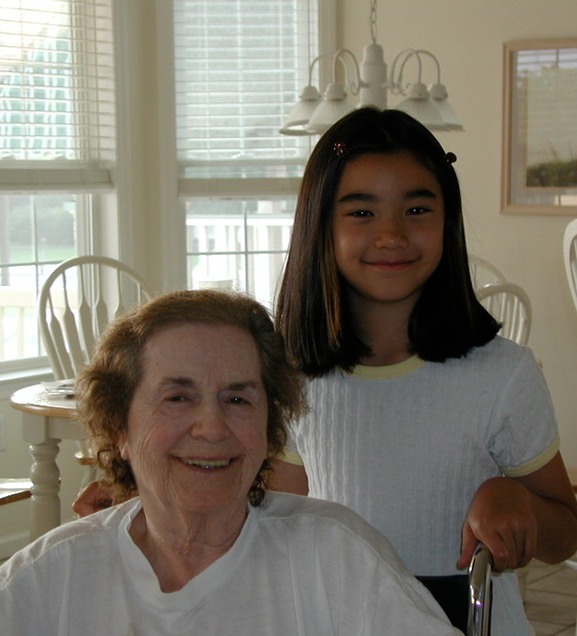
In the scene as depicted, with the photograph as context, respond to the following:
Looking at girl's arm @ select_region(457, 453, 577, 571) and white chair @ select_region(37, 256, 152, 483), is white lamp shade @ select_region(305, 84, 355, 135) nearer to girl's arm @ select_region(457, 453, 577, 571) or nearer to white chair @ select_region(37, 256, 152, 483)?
white chair @ select_region(37, 256, 152, 483)

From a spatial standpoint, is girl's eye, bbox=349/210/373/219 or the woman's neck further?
girl's eye, bbox=349/210/373/219

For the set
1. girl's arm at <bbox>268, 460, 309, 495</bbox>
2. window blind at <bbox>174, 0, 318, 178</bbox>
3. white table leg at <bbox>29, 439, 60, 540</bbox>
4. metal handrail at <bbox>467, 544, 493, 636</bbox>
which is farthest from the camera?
window blind at <bbox>174, 0, 318, 178</bbox>

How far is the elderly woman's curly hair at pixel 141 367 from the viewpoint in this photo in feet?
4.25

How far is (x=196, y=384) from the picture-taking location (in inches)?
49.6

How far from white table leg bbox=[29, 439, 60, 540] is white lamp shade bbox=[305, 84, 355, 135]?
47.8 inches

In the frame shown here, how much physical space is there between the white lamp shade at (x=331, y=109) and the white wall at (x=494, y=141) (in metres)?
1.07

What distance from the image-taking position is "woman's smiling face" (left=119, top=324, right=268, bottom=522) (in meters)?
1.25

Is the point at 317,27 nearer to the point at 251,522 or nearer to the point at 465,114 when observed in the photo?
the point at 465,114

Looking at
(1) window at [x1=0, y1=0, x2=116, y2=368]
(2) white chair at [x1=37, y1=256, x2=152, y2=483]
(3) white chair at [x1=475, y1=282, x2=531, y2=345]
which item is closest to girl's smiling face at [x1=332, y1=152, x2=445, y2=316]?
(2) white chair at [x1=37, y1=256, x2=152, y2=483]

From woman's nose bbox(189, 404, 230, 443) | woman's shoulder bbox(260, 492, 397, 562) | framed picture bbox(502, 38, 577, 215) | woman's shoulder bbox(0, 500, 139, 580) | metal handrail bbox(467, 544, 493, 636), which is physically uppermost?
framed picture bbox(502, 38, 577, 215)

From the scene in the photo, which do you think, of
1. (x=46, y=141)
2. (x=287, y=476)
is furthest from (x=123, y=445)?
(x=46, y=141)

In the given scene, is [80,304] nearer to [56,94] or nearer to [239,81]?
[56,94]

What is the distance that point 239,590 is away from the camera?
1.26m

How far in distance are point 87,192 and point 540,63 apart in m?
1.78
